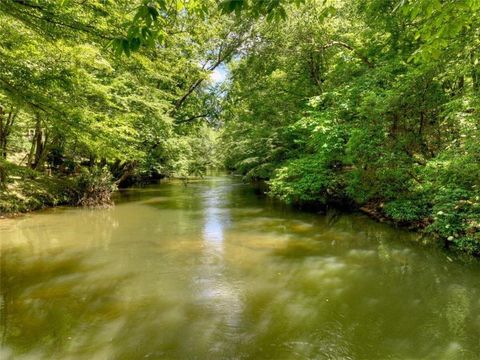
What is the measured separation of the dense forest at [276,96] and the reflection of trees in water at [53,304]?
119 inches

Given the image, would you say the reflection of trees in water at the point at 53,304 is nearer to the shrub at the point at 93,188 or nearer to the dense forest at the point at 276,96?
the dense forest at the point at 276,96

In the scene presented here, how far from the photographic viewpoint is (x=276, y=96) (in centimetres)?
1470

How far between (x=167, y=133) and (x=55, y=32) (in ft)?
30.6

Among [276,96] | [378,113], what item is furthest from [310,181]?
[276,96]

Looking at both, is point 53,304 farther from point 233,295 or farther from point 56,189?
point 56,189

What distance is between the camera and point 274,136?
14.1 m

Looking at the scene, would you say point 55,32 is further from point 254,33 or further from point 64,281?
point 254,33

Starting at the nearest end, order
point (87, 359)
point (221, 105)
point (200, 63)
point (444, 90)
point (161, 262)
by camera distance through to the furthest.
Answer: point (87, 359) → point (161, 262) → point (444, 90) → point (200, 63) → point (221, 105)

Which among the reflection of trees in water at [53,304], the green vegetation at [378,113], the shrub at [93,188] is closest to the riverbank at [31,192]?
the shrub at [93,188]

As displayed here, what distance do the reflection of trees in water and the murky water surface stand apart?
0.02m

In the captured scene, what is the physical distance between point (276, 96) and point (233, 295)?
11.3 m

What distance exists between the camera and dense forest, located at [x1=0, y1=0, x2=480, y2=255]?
17.6 ft

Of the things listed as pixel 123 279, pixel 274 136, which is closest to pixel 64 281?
pixel 123 279

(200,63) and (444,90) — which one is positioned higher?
(200,63)
